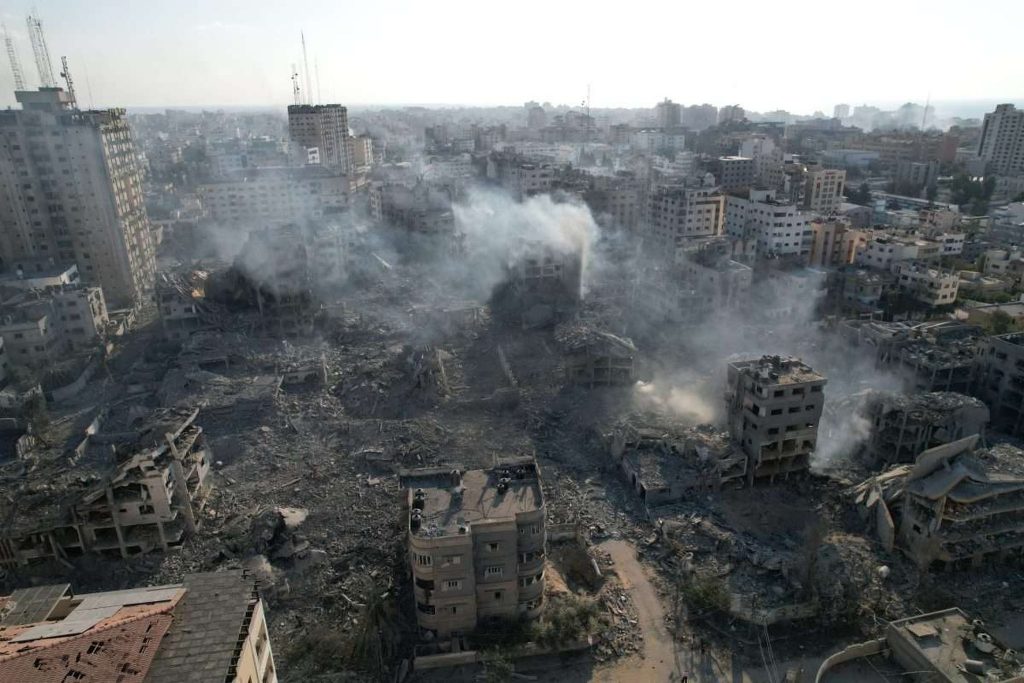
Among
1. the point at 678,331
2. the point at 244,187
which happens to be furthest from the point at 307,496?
the point at 244,187

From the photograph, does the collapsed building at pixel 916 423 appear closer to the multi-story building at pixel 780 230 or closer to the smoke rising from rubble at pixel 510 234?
the smoke rising from rubble at pixel 510 234

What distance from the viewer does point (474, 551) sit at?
14.2 metres

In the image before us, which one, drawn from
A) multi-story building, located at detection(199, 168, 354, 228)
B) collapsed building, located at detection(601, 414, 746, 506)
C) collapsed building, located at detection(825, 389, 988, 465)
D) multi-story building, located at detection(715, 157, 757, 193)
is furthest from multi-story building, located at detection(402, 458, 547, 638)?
multi-story building, located at detection(715, 157, 757, 193)

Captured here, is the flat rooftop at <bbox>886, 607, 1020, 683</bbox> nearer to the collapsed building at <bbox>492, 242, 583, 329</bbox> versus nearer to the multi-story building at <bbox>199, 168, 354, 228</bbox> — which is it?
the collapsed building at <bbox>492, 242, 583, 329</bbox>

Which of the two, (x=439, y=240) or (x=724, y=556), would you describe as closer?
(x=724, y=556)

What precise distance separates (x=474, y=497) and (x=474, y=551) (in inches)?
49.8

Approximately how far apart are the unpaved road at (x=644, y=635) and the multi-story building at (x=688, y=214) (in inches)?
1058

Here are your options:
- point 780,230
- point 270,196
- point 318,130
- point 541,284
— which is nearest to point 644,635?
point 541,284

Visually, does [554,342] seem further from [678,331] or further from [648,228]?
[648,228]

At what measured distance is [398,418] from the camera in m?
23.9

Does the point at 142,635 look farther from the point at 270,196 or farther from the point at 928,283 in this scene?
the point at 270,196

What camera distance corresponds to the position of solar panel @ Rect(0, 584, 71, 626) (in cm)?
1110

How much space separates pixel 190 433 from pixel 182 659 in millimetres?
11407

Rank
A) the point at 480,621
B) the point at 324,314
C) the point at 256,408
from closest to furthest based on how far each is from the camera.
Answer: the point at 480,621 → the point at 256,408 → the point at 324,314
